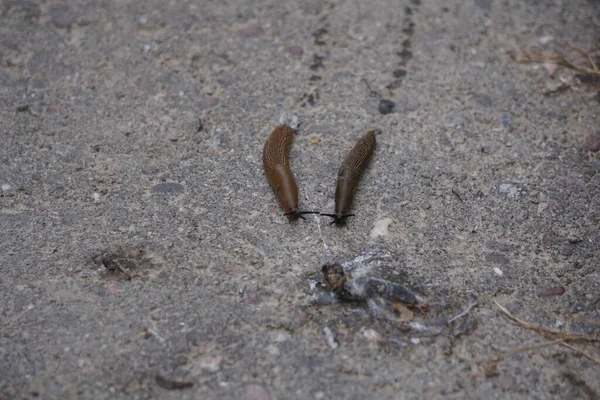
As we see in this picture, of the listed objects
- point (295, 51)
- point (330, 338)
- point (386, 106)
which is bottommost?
point (330, 338)

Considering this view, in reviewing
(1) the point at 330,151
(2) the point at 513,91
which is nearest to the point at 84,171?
(1) the point at 330,151

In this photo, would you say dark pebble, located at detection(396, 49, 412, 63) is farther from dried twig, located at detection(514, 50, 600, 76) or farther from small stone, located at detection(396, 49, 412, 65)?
dried twig, located at detection(514, 50, 600, 76)

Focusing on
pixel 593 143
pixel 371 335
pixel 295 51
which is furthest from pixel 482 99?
pixel 371 335

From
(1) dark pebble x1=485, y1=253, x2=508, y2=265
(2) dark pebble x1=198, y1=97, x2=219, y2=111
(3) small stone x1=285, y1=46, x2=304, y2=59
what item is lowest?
(1) dark pebble x1=485, y1=253, x2=508, y2=265

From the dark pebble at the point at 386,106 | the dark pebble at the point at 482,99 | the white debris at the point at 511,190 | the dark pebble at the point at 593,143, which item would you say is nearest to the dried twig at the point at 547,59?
the dark pebble at the point at 482,99

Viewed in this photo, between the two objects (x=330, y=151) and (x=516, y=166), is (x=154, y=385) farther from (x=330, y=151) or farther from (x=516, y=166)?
(x=516, y=166)

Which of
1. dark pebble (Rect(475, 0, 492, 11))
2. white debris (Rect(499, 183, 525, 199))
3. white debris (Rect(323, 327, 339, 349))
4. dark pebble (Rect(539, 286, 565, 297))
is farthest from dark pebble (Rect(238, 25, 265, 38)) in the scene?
dark pebble (Rect(539, 286, 565, 297))

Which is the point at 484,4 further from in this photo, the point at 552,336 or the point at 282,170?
the point at 552,336
